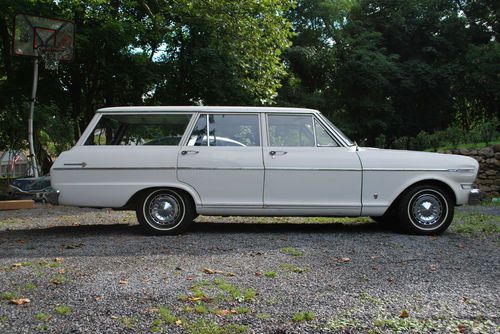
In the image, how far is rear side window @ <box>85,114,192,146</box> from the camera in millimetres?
7066

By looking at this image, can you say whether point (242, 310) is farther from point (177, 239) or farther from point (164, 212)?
point (164, 212)

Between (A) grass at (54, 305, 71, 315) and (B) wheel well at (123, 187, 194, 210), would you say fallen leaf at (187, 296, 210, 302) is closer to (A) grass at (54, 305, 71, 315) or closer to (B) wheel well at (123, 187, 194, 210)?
(A) grass at (54, 305, 71, 315)

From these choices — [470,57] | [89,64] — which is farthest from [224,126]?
[470,57]

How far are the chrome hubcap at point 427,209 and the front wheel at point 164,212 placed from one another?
2.94 meters

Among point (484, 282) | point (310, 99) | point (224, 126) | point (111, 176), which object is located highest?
point (310, 99)

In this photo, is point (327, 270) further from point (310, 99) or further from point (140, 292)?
point (310, 99)

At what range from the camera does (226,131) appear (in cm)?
708

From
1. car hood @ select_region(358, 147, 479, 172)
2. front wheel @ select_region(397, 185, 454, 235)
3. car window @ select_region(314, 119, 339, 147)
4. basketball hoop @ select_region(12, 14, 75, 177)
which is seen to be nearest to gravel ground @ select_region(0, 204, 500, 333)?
front wheel @ select_region(397, 185, 454, 235)

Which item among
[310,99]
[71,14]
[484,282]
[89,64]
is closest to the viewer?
[484,282]

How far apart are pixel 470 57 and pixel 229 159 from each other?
20.2 metres

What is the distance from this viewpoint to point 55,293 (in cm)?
417

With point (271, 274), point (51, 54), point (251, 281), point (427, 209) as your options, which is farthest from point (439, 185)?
point (51, 54)

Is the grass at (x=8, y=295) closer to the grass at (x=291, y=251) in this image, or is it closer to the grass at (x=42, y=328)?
the grass at (x=42, y=328)

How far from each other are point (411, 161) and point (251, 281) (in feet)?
11.0
